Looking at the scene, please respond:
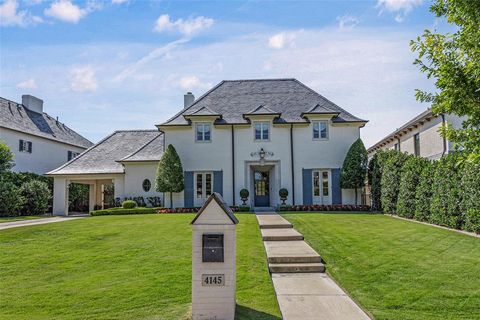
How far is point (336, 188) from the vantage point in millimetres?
21031

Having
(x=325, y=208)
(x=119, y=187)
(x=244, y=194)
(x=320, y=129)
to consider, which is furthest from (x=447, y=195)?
(x=119, y=187)

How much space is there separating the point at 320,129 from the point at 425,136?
6.02m

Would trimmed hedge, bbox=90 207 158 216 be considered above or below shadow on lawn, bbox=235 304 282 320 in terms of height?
above

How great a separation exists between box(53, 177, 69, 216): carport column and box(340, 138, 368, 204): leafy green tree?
17.3m

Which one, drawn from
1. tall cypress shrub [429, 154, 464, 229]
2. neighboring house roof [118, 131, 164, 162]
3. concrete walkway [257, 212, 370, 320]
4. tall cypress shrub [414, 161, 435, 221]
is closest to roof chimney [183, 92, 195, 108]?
neighboring house roof [118, 131, 164, 162]

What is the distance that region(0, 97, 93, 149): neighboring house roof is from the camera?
26.1m

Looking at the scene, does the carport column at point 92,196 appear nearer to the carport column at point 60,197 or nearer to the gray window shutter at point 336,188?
the carport column at point 60,197

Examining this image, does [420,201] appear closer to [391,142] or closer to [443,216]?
[443,216]

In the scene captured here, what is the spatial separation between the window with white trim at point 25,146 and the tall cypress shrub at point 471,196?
89.3 feet

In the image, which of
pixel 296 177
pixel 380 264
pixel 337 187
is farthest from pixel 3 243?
pixel 337 187

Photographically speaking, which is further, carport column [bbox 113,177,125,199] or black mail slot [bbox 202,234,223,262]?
carport column [bbox 113,177,125,199]

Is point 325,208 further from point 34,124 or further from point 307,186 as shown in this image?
point 34,124

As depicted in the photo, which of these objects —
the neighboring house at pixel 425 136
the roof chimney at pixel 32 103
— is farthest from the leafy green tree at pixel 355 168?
the roof chimney at pixel 32 103

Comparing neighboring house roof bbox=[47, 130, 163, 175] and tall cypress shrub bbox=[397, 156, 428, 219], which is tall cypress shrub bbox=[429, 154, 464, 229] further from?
neighboring house roof bbox=[47, 130, 163, 175]
